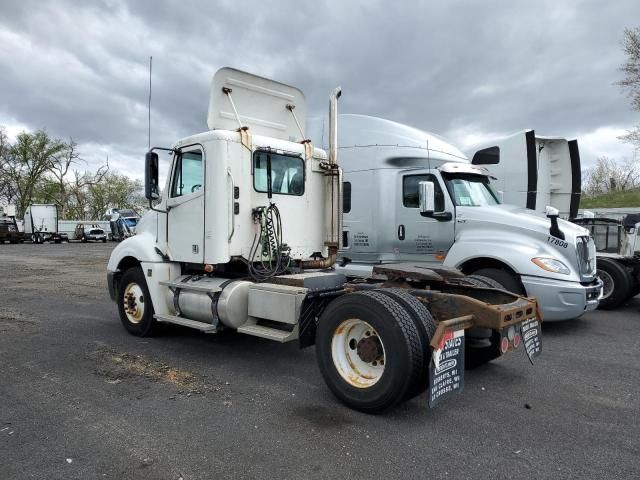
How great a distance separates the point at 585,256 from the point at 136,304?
6.61 metres

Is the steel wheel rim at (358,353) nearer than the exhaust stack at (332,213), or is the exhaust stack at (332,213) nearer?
the steel wheel rim at (358,353)

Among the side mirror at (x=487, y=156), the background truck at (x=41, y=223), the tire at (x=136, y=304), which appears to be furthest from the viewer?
the background truck at (x=41, y=223)

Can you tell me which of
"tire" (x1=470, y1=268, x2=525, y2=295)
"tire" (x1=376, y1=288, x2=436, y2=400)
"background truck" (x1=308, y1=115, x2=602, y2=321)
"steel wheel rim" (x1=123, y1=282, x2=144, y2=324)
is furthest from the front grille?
"steel wheel rim" (x1=123, y1=282, x2=144, y2=324)

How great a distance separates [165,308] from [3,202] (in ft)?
220

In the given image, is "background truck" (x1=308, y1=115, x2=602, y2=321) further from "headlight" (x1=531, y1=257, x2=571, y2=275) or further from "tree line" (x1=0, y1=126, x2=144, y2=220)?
"tree line" (x1=0, y1=126, x2=144, y2=220)

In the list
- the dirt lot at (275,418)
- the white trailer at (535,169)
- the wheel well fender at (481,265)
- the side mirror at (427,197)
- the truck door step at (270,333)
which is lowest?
the dirt lot at (275,418)

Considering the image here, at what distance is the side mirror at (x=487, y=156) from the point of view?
33.1 ft

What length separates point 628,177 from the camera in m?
49.8

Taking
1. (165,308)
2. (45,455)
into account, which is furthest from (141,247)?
(45,455)

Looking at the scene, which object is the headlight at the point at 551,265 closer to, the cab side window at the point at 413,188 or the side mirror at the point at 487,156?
the cab side window at the point at 413,188

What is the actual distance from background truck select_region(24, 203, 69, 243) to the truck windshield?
44235 mm

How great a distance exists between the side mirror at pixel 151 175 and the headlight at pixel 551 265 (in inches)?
211

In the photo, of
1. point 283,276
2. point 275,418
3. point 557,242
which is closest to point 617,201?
point 557,242

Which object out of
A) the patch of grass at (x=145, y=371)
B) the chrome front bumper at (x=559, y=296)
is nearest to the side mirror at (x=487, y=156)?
the chrome front bumper at (x=559, y=296)
